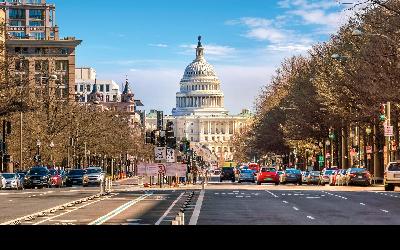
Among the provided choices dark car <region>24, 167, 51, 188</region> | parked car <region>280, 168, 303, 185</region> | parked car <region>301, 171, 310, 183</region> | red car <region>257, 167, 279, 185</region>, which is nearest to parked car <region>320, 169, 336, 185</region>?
parked car <region>280, 168, 303, 185</region>

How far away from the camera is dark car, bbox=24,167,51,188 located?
85562 millimetres

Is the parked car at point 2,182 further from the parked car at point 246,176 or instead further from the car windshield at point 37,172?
the parked car at point 246,176

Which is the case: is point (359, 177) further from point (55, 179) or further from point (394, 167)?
point (55, 179)

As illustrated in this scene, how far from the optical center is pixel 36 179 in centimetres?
8556

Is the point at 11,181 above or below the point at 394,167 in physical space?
below

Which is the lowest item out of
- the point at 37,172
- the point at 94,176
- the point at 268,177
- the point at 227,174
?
the point at 268,177

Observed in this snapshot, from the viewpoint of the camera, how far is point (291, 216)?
33594mm

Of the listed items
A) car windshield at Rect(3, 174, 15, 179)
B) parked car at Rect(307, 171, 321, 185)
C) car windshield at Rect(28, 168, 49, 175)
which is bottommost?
parked car at Rect(307, 171, 321, 185)

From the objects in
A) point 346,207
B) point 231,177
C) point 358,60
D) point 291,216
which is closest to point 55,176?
point 358,60

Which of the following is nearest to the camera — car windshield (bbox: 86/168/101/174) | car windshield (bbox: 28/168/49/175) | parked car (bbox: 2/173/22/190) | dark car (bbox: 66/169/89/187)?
parked car (bbox: 2/173/22/190)

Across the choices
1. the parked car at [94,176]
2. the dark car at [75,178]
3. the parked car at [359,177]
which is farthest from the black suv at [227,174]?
the parked car at [359,177]

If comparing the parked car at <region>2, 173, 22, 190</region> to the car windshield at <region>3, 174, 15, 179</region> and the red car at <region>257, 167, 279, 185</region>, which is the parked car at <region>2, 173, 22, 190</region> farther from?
the red car at <region>257, 167, 279, 185</region>

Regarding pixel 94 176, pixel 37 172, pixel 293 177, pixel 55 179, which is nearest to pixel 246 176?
pixel 293 177
